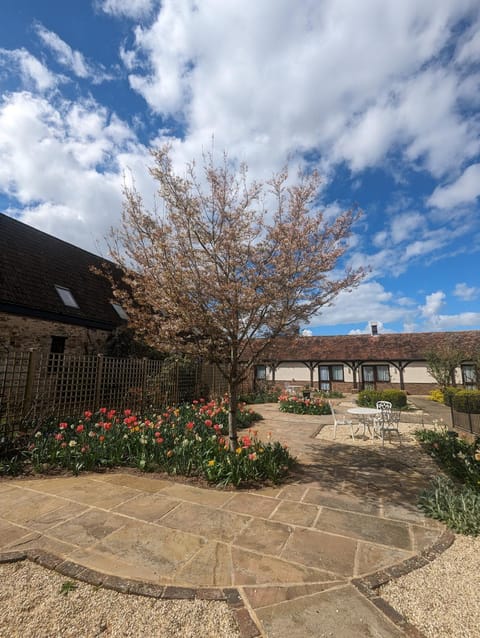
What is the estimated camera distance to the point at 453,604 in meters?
2.23

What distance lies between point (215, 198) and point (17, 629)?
498 centimetres

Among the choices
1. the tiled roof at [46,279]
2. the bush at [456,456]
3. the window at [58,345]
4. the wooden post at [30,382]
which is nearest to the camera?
the bush at [456,456]

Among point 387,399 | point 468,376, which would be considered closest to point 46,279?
point 387,399

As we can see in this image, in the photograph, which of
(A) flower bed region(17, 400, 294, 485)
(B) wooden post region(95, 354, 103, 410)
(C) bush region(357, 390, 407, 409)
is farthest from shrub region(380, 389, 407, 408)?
(B) wooden post region(95, 354, 103, 410)

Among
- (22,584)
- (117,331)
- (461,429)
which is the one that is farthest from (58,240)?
(461,429)

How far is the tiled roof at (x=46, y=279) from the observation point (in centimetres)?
1020

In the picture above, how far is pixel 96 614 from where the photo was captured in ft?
6.86

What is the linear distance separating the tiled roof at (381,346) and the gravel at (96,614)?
19584mm

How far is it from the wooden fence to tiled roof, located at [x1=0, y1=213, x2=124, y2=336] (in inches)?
95.0

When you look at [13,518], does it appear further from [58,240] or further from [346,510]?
[58,240]

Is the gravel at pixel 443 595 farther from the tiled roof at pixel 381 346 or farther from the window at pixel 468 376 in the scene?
the window at pixel 468 376

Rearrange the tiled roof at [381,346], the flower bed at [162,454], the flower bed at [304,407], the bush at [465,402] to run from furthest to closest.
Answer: the tiled roof at [381,346] → the bush at [465,402] → the flower bed at [304,407] → the flower bed at [162,454]

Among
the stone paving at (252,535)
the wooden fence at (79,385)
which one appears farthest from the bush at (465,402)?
the wooden fence at (79,385)

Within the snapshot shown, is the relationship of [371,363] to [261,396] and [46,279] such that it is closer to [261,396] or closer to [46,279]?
[261,396]
